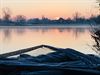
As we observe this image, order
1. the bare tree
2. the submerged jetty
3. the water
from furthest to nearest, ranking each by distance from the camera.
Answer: the water, the bare tree, the submerged jetty

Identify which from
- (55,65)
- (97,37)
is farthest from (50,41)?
(55,65)

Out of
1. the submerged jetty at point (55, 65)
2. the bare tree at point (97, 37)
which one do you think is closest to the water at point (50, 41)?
the submerged jetty at point (55, 65)

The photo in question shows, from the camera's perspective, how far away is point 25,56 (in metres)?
3.27

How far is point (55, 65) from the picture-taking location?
2795 millimetres

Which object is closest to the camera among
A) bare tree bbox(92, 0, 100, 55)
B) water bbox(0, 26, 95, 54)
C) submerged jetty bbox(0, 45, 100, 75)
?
submerged jetty bbox(0, 45, 100, 75)

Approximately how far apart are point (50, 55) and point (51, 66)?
441 millimetres

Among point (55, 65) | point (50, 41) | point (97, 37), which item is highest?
point (55, 65)

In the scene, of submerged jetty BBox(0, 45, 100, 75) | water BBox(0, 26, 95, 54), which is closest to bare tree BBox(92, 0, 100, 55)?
water BBox(0, 26, 95, 54)

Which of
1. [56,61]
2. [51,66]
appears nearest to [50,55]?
[56,61]

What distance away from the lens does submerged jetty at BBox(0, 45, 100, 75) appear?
8.86 ft

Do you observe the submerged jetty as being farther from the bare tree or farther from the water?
the bare tree

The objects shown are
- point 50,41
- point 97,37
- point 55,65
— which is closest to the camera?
point 55,65

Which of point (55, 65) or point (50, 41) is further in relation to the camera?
point (50, 41)

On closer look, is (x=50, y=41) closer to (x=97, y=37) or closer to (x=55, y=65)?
(x=97, y=37)
